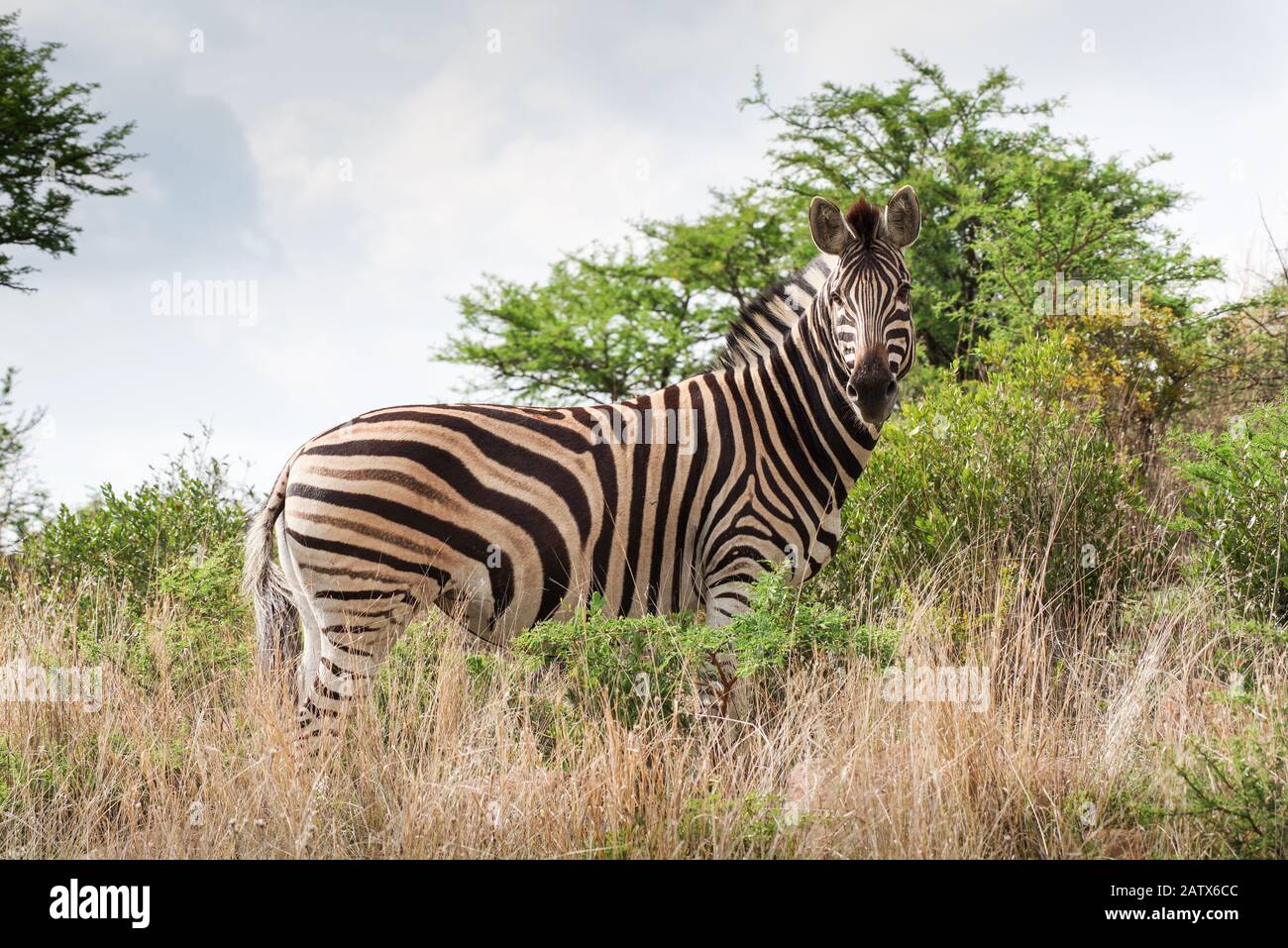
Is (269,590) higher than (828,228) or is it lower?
lower

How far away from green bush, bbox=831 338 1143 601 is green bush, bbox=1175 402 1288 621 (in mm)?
643

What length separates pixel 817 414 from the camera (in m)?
4.88

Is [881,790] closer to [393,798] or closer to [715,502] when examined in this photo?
[715,502]

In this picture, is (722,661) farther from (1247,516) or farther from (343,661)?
(1247,516)

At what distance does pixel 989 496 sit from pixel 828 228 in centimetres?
279

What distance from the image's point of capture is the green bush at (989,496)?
21.4 feet

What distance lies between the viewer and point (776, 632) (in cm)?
403

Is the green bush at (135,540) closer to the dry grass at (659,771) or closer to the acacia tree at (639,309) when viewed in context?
the dry grass at (659,771)
